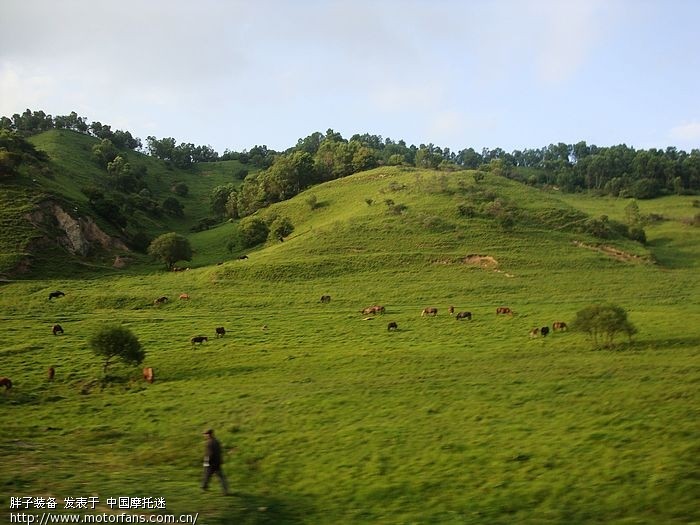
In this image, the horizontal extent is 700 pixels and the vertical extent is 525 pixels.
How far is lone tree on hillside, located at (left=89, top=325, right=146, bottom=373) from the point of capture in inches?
1123

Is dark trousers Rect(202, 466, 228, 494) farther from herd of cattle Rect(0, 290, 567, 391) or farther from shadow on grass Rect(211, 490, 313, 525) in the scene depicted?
herd of cattle Rect(0, 290, 567, 391)

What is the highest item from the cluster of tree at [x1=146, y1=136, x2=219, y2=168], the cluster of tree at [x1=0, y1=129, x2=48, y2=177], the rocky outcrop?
the cluster of tree at [x1=146, y1=136, x2=219, y2=168]

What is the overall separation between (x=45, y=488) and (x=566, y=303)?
138 ft

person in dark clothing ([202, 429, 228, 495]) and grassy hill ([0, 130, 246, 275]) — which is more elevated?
grassy hill ([0, 130, 246, 275])

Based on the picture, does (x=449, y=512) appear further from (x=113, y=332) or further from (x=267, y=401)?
(x=113, y=332)

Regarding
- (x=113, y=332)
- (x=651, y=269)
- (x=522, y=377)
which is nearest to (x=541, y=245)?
(x=651, y=269)

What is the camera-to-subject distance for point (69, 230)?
69.1m

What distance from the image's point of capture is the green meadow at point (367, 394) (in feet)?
48.5

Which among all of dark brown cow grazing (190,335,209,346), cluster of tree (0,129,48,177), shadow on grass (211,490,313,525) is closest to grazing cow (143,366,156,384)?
dark brown cow grazing (190,335,209,346)

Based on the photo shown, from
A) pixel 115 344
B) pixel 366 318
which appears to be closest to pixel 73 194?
pixel 366 318

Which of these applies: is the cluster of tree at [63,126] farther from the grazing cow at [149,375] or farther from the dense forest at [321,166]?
the grazing cow at [149,375]

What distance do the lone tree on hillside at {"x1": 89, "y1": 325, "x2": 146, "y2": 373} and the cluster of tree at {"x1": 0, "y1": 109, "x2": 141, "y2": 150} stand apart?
146 m

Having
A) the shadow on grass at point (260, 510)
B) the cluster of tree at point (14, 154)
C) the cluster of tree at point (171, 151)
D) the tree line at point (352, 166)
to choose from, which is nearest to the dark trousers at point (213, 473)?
the shadow on grass at point (260, 510)

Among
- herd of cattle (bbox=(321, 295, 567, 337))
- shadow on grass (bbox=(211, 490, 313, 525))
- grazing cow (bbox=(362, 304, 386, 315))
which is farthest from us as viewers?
grazing cow (bbox=(362, 304, 386, 315))
